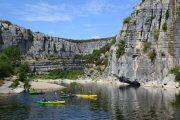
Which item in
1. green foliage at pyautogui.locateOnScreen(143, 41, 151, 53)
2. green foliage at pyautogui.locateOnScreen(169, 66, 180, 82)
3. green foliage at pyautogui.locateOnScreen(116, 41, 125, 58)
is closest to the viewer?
green foliage at pyautogui.locateOnScreen(169, 66, 180, 82)

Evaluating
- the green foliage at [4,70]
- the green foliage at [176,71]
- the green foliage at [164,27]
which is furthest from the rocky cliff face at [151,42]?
the green foliage at [4,70]

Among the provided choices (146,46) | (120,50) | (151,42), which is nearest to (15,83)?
(146,46)

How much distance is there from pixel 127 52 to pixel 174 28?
23689 millimetres

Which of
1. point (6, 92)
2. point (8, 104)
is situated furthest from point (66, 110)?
point (6, 92)

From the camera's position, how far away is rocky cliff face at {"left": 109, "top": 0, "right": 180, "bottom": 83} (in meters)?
128


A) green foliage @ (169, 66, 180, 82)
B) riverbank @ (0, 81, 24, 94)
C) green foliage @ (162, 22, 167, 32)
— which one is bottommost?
riverbank @ (0, 81, 24, 94)

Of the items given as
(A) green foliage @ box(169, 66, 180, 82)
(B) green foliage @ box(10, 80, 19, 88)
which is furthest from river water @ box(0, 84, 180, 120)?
(A) green foliage @ box(169, 66, 180, 82)

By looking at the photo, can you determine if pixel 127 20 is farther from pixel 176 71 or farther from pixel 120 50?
pixel 176 71

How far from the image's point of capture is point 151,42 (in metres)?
136

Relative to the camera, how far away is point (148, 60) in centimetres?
13400

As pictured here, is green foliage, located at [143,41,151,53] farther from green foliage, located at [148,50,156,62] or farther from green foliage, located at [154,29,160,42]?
green foliage, located at [154,29,160,42]

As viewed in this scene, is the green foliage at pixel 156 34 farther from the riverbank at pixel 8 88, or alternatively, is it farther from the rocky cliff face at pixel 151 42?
the riverbank at pixel 8 88

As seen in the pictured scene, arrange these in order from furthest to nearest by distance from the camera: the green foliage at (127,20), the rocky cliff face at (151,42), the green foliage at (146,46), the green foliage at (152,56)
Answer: the green foliage at (127,20) → the green foliage at (146,46) → the green foliage at (152,56) → the rocky cliff face at (151,42)

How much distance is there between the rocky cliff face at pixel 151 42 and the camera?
421ft
